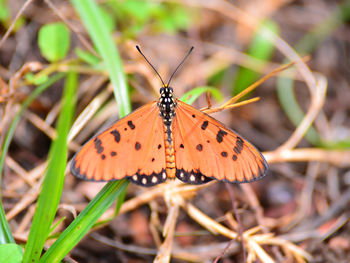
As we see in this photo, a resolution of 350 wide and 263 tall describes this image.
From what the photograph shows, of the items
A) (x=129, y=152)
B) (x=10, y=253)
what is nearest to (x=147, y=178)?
(x=129, y=152)

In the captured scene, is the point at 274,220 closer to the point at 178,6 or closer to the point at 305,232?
the point at 305,232

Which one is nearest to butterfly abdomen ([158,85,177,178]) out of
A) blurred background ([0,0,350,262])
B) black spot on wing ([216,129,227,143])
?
black spot on wing ([216,129,227,143])

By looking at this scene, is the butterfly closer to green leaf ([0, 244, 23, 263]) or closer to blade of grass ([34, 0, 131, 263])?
blade of grass ([34, 0, 131, 263])

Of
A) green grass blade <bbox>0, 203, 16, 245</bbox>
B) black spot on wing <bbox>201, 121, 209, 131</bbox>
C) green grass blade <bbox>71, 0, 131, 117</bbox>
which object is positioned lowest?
green grass blade <bbox>0, 203, 16, 245</bbox>

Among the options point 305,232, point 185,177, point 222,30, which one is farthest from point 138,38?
point 305,232

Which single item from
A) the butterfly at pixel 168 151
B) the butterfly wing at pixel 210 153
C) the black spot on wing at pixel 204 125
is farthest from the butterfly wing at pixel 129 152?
the black spot on wing at pixel 204 125

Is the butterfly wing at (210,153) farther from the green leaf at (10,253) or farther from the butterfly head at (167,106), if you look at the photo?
the green leaf at (10,253)

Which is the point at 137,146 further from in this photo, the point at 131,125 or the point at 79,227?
the point at 79,227
